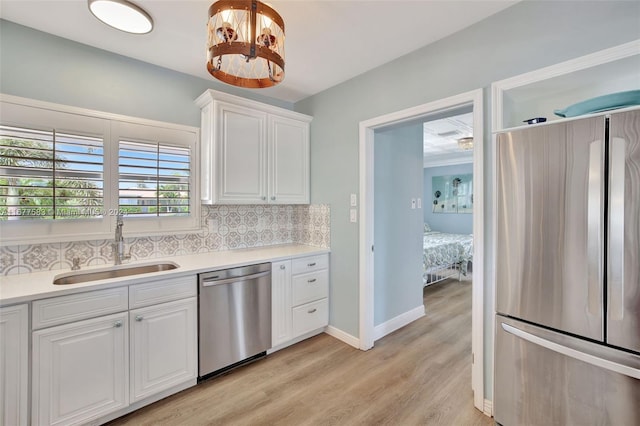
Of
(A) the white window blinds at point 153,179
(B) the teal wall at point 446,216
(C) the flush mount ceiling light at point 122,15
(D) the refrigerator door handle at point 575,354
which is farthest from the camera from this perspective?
(B) the teal wall at point 446,216

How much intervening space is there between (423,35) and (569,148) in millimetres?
1365

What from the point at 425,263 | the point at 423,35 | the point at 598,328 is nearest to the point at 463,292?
the point at 425,263

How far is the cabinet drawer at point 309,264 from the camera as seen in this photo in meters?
2.81

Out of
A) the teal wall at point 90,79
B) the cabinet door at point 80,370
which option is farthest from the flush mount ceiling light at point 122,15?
the cabinet door at point 80,370

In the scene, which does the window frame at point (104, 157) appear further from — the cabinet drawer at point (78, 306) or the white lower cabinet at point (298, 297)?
the white lower cabinet at point (298, 297)

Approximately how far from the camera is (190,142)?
2695 millimetres

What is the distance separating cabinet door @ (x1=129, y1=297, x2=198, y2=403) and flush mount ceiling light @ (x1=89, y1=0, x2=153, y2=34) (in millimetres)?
1920

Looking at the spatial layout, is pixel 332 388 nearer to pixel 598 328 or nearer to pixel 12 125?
pixel 598 328

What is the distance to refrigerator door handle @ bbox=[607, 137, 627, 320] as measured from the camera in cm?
119

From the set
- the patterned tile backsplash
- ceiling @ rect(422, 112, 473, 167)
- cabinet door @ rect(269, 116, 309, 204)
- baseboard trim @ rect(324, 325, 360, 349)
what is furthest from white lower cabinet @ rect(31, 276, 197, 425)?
ceiling @ rect(422, 112, 473, 167)

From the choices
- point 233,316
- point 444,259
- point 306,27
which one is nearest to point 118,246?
point 233,316

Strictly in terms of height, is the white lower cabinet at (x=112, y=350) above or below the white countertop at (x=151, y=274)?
below

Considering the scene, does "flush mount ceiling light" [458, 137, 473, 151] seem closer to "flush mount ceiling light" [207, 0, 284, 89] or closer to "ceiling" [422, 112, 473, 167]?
"ceiling" [422, 112, 473, 167]

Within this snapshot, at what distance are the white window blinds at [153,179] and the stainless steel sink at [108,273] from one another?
1.46 feet
